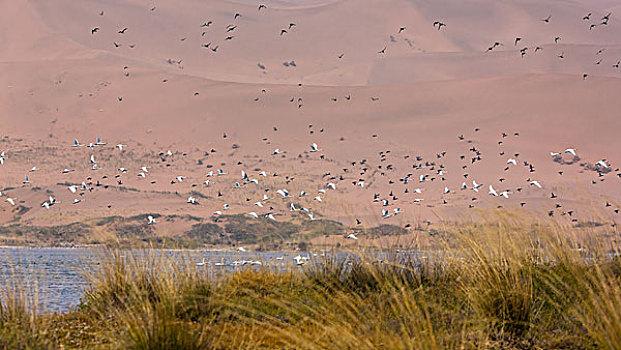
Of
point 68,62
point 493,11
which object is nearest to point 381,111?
point 68,62

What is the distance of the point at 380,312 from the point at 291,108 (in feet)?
358

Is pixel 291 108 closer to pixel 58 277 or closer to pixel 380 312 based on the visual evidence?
pixel 58 277

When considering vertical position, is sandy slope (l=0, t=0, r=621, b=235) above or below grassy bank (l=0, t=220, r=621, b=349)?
above

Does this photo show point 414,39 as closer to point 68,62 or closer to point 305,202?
point 68,62

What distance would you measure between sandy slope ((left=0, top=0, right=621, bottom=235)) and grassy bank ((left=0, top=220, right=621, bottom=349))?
46.0 metres

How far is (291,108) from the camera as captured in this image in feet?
385

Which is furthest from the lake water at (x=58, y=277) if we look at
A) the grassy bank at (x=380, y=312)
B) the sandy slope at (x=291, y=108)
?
the sandy slope at (x=291, y=108)

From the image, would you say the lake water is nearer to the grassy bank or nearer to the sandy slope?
the grassy bank

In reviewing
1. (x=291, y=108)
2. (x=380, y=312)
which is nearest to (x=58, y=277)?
(x=380, y=312)

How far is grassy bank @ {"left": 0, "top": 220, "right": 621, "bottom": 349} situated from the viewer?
7.10m

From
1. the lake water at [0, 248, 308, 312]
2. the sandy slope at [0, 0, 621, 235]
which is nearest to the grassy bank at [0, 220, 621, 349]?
the lake water at [0, 248, 308, 312]

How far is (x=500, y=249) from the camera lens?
31.1ft

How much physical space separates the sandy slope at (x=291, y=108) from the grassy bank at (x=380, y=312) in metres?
46.0

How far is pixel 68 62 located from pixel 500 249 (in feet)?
428
